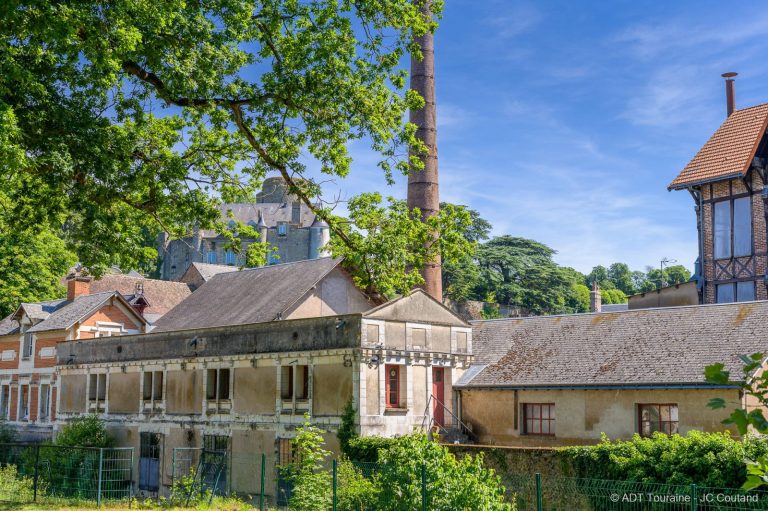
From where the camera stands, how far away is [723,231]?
30.3 meters

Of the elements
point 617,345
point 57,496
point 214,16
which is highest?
point 214,16

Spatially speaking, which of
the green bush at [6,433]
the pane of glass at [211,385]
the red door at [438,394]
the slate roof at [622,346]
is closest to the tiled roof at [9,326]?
the green bush at [6,433]

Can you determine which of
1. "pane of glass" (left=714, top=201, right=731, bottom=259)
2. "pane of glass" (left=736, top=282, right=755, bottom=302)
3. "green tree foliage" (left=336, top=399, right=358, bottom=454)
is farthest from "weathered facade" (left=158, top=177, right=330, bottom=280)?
"green tree foliage" (left=336, top=399, right=358, bottom=454)

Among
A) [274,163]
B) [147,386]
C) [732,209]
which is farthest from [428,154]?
[274,163]

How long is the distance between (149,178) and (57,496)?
907 cm

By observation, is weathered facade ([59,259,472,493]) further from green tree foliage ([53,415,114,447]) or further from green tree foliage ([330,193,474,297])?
green tree foliage ([330,193,474,297])

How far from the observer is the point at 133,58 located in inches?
569

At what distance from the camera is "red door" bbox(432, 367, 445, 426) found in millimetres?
26688

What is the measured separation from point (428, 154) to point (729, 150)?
37.7ft

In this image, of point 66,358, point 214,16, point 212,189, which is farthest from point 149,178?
point 66,358

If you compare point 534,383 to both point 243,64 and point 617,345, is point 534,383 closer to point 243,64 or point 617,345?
point 617,345

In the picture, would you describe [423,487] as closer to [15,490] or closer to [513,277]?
[15,490]

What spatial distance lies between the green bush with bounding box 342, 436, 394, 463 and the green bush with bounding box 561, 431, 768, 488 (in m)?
6.07

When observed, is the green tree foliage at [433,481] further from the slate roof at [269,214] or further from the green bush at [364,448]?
the slate roof at [269,214]
